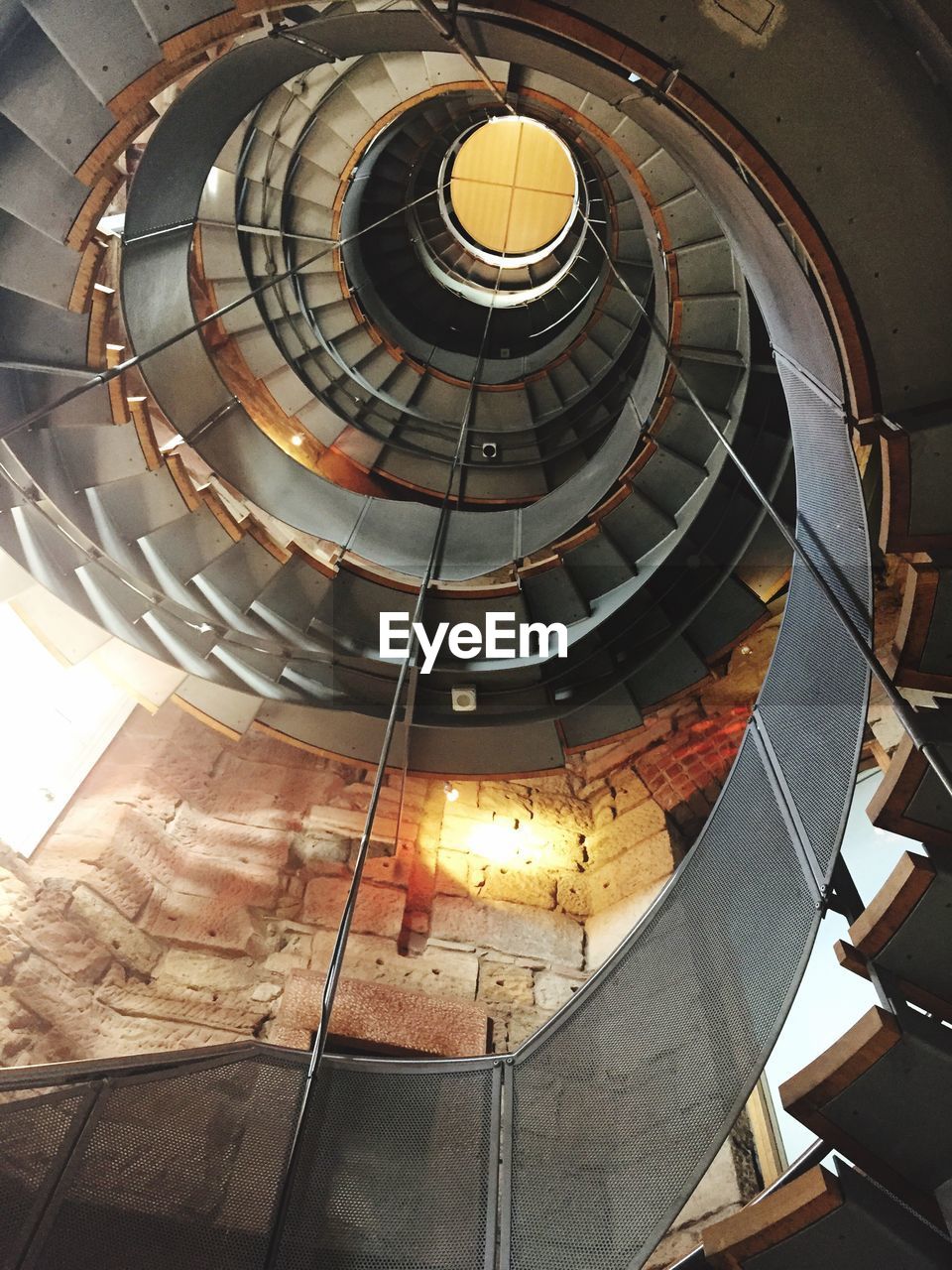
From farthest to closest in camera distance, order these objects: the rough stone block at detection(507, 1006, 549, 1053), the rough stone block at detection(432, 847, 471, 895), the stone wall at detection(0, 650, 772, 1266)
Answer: the rough stone block at detection(432, 847, 471, 895) < the rough stone block at detection(507, 1006, 549, 1053) < the stone wall at detection(0, 650, 772, 1266)

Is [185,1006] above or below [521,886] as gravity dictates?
below

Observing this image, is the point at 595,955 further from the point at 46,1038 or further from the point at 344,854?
the point at 46,1038

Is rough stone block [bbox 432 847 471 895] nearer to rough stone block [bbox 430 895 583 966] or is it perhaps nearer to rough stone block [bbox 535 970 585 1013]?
rough stone block [bbox 430 895 583 966]

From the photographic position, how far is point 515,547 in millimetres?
7289

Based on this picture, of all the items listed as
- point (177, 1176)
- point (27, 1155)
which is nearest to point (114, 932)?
point (177, 1176)

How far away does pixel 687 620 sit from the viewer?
664cm

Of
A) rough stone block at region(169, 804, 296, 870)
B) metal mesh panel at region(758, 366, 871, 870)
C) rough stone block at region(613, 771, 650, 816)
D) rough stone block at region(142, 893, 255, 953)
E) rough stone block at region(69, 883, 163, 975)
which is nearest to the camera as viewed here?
metal mesh panel at region(758, 366, 871, 870)

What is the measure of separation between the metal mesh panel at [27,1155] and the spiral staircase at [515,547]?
11 mm

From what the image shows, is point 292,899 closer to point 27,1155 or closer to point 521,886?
point 521,886

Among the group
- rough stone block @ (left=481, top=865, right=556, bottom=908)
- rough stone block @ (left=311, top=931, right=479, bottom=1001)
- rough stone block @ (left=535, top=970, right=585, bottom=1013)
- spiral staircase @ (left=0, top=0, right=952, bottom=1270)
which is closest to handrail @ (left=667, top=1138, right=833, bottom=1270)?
spiral staircase @ (left=0, top=0, right=952, bottom=1270)

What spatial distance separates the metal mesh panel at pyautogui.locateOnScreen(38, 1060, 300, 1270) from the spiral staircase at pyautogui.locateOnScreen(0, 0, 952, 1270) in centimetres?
1

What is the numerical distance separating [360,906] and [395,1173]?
11.5ft

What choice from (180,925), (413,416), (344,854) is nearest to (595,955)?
(344,854)

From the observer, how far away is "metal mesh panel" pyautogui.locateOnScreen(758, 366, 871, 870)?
319cm
